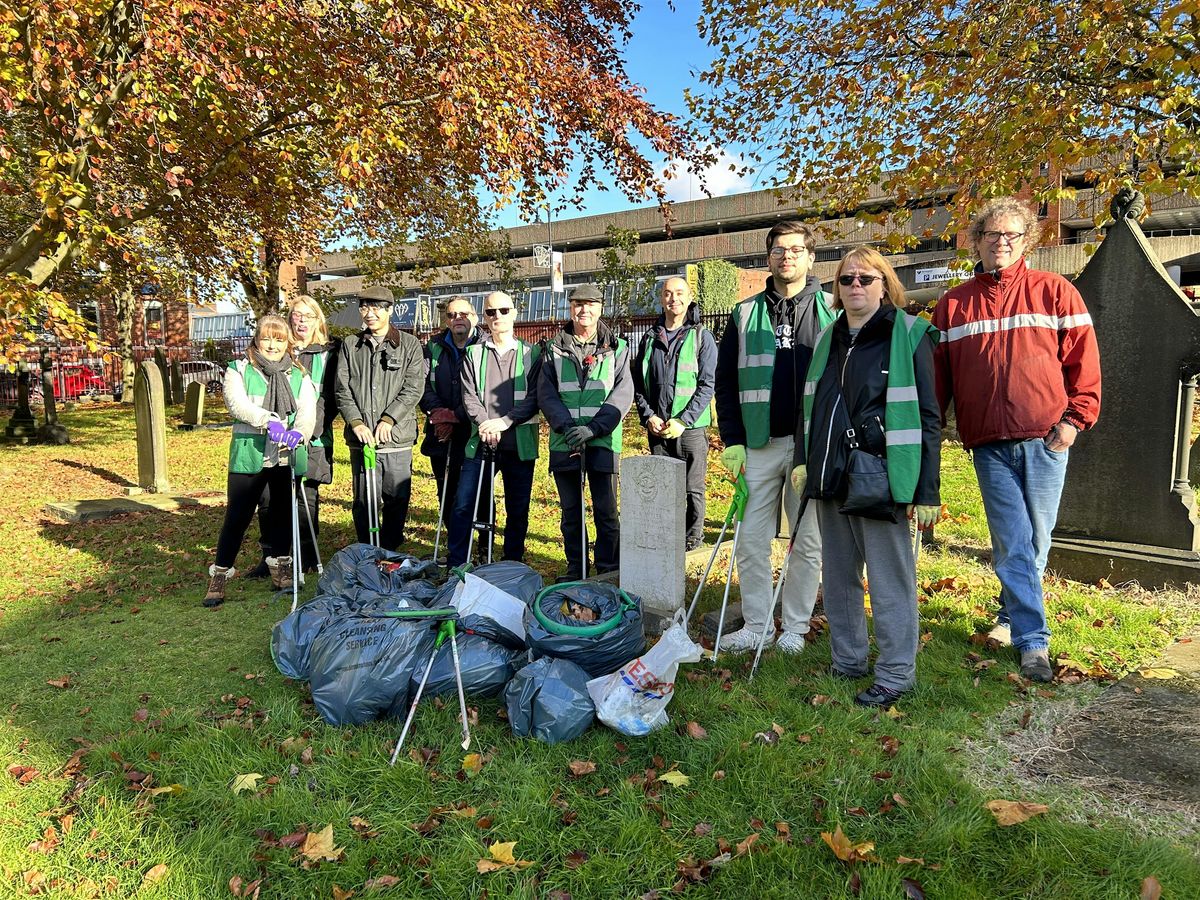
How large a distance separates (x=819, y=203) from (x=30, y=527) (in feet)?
31.4

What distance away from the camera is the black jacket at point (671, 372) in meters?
5.74

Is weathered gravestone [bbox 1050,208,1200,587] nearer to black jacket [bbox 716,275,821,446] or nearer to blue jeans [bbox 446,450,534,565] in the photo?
black jacket [bbox 716,275,821,446]

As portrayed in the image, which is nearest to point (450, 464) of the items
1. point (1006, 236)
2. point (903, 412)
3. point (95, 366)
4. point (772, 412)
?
point (772, 412)

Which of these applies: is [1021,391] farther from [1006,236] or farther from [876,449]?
[876,449]

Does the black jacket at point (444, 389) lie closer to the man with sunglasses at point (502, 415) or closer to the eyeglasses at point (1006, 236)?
the man with sunglasses at point (502, 415)

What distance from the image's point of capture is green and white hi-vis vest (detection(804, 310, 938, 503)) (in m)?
3.29

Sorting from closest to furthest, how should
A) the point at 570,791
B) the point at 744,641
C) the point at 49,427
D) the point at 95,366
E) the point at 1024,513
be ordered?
the point at 570,791
the point at 1024,513
the point at 744,641
the point at 49,427
the point at 95,366

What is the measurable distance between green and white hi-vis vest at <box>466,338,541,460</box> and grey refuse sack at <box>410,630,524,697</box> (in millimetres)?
1984

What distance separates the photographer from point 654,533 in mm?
4402

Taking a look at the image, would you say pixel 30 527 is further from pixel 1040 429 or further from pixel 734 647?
pixel 1040 429

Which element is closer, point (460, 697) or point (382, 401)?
point (460, 697)

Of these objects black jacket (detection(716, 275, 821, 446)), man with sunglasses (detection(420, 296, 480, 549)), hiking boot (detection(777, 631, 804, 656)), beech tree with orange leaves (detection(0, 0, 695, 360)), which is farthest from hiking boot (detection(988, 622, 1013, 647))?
beech tree with orange leaves (detection(0, 0, 695, 360))

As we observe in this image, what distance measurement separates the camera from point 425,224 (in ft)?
61.3

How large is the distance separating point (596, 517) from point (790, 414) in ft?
5.85
